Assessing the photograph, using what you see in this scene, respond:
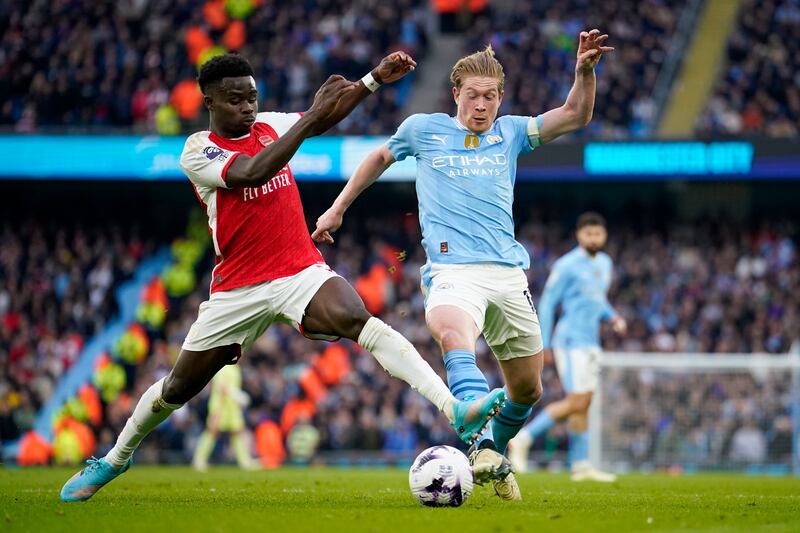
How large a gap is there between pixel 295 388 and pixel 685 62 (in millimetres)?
10598

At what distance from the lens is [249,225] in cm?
715

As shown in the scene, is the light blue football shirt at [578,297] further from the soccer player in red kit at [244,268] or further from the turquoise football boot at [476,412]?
the turquoise football boot at [476,412]

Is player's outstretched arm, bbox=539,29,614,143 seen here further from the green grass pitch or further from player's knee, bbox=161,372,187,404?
player's knee, bbox=161,372,187,404

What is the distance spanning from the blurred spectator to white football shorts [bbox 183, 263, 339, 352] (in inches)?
666

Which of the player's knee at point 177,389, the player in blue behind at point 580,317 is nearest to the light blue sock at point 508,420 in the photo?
the player's knee at point 177,389

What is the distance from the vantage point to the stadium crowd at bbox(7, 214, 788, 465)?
1791 centimetres

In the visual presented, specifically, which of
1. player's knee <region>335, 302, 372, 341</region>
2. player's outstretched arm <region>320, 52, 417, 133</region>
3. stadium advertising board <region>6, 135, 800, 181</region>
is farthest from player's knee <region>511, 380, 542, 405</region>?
stadium advertising board <region>6, 135, 800, 181</region>

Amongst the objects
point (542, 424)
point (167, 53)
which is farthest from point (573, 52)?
point (542, 424)

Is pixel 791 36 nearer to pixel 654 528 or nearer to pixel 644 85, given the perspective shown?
pixel 644 85

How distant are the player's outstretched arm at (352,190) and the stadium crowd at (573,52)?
15327mm

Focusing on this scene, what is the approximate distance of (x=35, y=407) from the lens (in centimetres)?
2180

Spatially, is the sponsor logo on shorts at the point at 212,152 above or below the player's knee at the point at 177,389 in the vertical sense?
above

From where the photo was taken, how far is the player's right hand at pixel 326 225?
24.7 ft

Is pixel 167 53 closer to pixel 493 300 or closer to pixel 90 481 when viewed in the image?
pixel 90 481
